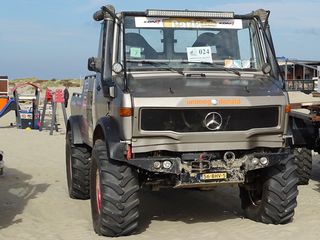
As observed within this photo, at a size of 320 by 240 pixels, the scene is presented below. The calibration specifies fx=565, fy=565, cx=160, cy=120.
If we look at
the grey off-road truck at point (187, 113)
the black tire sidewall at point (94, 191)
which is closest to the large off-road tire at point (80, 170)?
the grey off-road truck at point (187, 113)

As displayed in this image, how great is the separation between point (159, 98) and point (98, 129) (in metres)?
1.10

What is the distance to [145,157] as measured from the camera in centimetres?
584

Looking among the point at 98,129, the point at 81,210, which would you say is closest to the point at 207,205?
the point at 81,210

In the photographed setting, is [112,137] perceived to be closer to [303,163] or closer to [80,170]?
[80,170]

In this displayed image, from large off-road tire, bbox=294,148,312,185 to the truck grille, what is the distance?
3384mm

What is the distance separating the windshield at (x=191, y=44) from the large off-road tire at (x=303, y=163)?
119 inches

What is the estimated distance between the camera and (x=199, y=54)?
6.62 m

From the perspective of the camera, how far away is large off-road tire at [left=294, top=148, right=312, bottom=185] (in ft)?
30.3

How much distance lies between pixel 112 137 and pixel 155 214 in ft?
6.18

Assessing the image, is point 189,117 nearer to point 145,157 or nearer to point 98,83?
point 145,157

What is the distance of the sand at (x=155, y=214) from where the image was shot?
20.6ft

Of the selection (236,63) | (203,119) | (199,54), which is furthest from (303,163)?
(203,119)

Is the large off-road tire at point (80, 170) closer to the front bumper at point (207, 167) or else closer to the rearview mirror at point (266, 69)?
the front bumper at point (207, 167)

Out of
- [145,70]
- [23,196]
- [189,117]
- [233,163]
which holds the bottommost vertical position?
[23,196]
